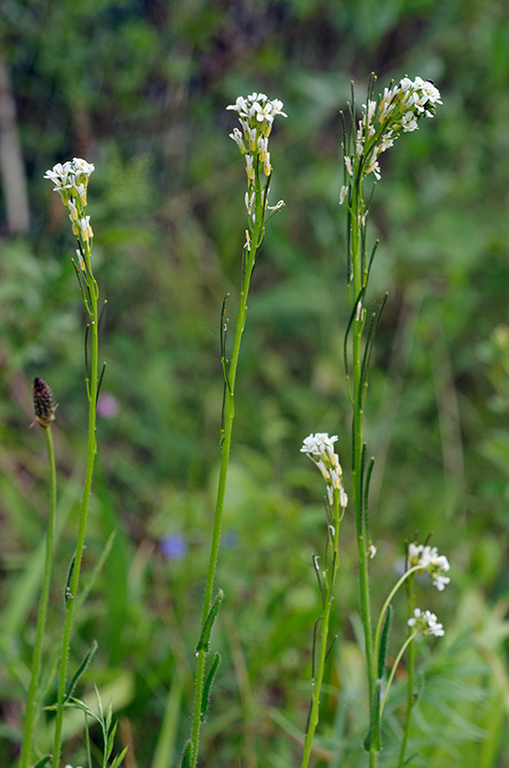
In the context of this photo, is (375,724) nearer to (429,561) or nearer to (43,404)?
(429,561)

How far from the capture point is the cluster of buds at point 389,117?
632 mm

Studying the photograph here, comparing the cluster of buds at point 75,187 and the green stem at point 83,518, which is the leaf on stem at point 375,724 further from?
the cluster of buds at point 75,187

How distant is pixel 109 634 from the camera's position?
158cm

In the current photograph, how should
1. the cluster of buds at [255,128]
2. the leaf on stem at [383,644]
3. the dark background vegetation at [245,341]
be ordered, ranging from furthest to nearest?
the dark background vegetation at [245,341]
the leaf on stem at [383,644]
the cluster of buds at [255,128]

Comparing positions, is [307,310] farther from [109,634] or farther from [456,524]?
→ [109,634]

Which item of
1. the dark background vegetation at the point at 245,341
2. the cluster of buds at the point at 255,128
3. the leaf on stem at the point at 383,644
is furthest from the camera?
the dark background vegetation at the point at 245,341

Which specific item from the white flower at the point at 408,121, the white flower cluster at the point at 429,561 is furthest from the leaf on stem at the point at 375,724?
the white flower at the point at 408,121

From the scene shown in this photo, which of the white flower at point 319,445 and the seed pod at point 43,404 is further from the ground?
the seed pod at point 43,404

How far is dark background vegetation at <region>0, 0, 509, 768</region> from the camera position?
162 cm

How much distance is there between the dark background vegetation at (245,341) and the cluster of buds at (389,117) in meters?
1.00

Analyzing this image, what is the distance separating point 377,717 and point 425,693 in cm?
62

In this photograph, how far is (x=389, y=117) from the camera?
64cm

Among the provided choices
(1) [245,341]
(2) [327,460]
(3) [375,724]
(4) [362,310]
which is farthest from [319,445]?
(1) [245,341]

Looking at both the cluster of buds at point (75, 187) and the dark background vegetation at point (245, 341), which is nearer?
the cluster of buds at point (75, 187)
